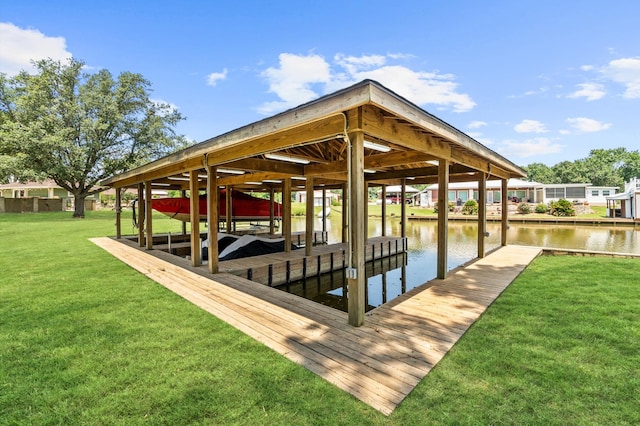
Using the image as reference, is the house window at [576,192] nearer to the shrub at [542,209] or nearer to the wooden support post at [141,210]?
the shrub at [542,209]

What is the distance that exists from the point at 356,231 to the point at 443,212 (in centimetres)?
262

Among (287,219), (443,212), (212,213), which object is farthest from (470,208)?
(212,213)

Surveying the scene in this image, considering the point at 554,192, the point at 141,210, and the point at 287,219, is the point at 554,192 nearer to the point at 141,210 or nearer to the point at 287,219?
the point at 287,219

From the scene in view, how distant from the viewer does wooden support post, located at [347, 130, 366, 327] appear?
10.0 ft

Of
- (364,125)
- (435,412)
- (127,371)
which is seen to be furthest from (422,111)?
(127,371)

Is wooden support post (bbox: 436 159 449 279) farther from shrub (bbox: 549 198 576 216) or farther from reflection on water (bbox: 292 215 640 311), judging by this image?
shrub (bbox: 549 198 576 216)

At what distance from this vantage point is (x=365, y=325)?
3209 mm

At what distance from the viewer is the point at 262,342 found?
2824 millimetres

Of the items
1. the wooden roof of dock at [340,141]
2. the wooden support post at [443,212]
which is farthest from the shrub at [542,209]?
the wooden support post at [443,212]

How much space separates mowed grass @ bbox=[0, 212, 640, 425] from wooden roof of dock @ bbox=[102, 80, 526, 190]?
89.1 inches

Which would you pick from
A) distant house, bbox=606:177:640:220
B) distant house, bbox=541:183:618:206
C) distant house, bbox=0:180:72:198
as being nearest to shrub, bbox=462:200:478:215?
distant house, bbox=606:177:640:220

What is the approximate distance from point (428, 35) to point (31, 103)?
2411cm

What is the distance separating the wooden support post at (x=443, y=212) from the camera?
5039mm

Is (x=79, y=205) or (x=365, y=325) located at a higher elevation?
(x=79, y=205)
